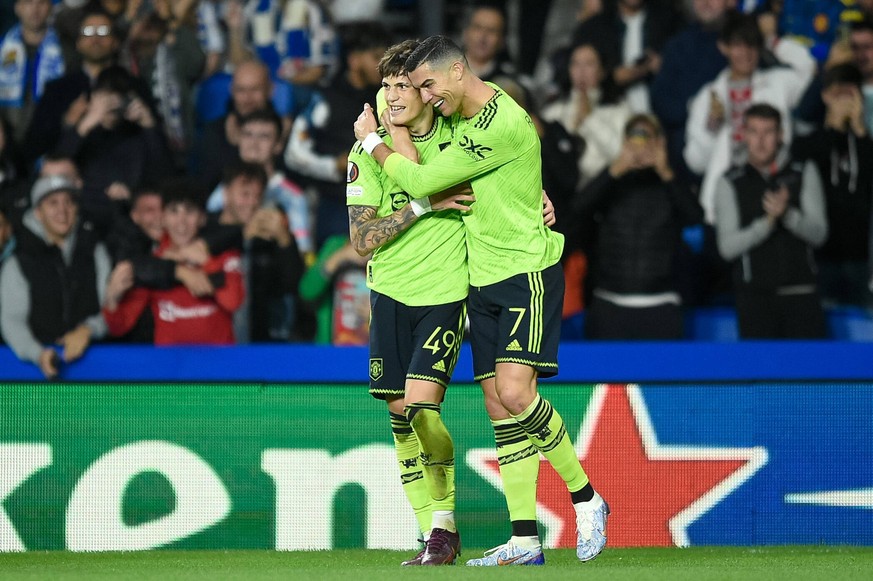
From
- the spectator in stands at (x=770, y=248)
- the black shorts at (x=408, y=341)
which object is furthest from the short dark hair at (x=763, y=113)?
the black shorts at (x=408, y=341)

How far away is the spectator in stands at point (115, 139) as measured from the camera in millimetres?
9742

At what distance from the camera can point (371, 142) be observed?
6133 millimetres

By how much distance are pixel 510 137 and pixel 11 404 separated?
3366 mm

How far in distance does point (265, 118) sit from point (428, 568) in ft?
15.6

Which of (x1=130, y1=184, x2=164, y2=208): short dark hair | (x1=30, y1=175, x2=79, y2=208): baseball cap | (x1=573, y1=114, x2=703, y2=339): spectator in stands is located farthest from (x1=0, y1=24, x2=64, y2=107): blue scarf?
(x1=573, y1=114, x2=703, y2=339): spectator in stands

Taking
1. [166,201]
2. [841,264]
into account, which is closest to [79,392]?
[166,201]

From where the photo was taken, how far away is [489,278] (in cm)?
604

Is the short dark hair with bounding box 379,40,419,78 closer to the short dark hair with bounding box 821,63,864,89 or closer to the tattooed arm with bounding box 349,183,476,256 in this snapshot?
the tattooed arm with bounding box 349,183,476,256

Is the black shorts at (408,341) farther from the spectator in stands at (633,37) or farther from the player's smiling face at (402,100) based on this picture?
the spectator in stands at (633,37)

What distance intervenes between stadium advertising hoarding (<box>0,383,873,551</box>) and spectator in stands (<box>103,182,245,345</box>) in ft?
4.57

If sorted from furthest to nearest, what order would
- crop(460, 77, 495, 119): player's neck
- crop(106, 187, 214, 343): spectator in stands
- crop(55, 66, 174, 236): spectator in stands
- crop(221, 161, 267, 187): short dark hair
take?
crop(55, 66, 174, 236): spectator in stands, crop(221, 161, 267, 187): short dark hair, crop(106, 187, 214, 343): spectator in stands, crop(460, 77, 495, 119): player's neck

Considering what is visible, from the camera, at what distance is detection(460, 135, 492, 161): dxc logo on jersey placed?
5879 millimetres

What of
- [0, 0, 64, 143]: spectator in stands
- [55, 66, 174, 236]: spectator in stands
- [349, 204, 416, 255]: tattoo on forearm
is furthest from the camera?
[0, 0, 64, 143]: spectator in stands

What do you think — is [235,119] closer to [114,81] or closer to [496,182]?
[114,81]
